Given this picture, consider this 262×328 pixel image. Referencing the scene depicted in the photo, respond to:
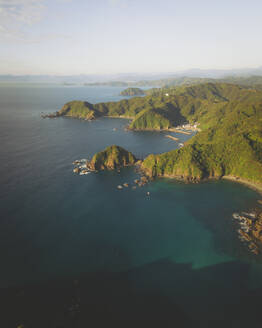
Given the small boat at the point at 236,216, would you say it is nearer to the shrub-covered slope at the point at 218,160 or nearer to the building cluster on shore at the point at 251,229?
the building cluster on shore at the point at 251,229

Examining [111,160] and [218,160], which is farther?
[111,160]

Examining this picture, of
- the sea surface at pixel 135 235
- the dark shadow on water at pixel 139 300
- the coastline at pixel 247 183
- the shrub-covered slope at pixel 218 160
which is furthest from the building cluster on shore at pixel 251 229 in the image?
the shrub-covered slope at pixel 218 160

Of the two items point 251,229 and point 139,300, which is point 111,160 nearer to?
point 251,229

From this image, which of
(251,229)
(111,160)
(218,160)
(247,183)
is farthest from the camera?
(111,160)

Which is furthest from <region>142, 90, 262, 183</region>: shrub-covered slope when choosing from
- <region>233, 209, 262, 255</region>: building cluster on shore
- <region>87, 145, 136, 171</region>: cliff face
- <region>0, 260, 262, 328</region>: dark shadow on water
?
<region>0, 260, 262, 328</region>: dark shadow on water

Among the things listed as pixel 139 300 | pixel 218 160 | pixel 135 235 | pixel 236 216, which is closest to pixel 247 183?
pixel 218 160
